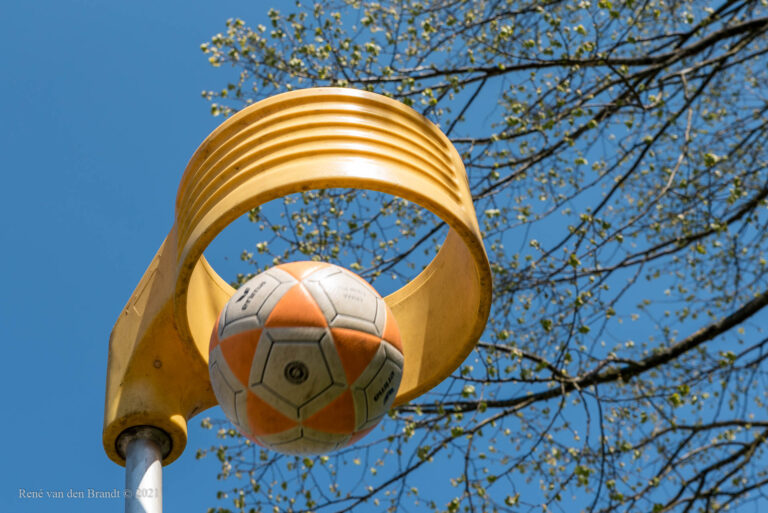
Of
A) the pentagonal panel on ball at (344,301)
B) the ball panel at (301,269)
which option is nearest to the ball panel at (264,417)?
the pentagonal panel on ball at (344,301)

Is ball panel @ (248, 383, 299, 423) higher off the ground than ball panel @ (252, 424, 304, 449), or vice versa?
ball panel @ (248, 383, 299, 423)

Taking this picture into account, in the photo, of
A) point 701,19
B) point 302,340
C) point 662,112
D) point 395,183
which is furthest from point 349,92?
point 701,19

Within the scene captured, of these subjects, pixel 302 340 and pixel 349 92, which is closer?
pixel 302 340

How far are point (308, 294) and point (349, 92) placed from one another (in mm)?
1133

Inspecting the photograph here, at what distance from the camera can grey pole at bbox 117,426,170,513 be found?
14.1 ft

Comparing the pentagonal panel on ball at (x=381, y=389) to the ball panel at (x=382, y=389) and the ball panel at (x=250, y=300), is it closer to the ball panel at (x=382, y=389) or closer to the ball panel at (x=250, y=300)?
the ball panel at (x=382, y=389)

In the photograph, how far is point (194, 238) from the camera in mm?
4043

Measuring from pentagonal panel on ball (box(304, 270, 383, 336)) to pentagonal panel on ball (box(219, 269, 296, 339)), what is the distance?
135mm

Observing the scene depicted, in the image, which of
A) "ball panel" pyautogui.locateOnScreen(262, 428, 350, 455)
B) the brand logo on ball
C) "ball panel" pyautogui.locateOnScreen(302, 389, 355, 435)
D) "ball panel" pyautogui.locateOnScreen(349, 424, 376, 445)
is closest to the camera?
the brand logo on ball

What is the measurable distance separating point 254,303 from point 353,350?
476 mm

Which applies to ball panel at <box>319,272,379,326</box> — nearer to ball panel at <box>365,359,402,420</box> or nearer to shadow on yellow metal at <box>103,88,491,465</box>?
ball panel at <box>365,359,402,420</box>

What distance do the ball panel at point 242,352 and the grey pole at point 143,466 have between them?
2.95 feet

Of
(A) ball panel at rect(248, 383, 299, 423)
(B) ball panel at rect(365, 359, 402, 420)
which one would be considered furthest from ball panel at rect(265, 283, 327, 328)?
(B) ball panel at rect(365, 359, 402, 420)

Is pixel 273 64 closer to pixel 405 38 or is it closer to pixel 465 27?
pixel 405 38
